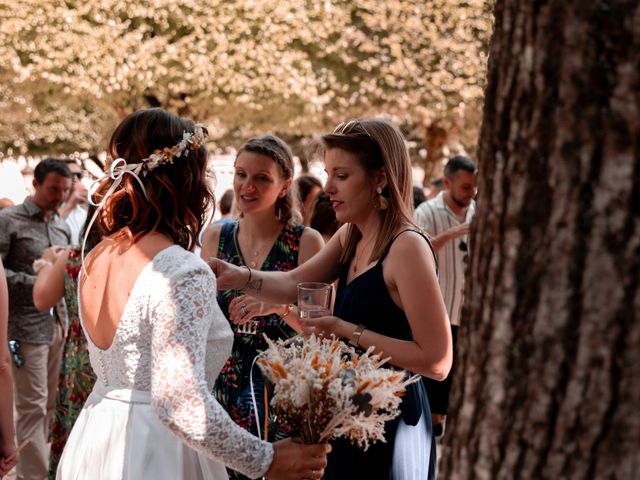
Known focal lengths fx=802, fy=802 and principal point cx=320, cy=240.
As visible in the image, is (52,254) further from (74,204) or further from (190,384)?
(74,204)

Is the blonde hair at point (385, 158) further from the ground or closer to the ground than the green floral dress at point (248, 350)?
further from the ground

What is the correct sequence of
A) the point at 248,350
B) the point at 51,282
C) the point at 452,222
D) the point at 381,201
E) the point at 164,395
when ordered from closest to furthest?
the point at 164,395 → the point at 381,201 → the point at 248,350 → the point at 51,282 → the point at 452,222

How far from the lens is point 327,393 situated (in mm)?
2174

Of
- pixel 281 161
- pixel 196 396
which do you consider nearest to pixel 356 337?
pixel 196 396

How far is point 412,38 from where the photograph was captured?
15.0 m

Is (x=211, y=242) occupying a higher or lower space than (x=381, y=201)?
lower

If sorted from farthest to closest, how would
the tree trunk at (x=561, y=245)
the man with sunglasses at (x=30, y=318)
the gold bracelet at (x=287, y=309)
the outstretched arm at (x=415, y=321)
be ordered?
the man with sunglasses at (x=30, y=318), the gold bracelet at (x=287, y=309), the outstretched arm at (x=415, y=321), the tree trunk at (x=561, y=245)

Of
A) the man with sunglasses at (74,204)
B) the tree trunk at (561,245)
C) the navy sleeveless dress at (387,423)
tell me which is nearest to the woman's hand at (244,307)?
the navy sleeveless dress at (387,423)

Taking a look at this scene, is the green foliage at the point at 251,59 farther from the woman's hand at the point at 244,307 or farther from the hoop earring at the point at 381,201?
the hoop earring at the point at 381,201

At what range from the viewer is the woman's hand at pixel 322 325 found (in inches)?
115

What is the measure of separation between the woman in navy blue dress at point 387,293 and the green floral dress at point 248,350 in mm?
846

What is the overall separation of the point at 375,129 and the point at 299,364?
116 cm

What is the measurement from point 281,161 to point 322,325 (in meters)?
1.66

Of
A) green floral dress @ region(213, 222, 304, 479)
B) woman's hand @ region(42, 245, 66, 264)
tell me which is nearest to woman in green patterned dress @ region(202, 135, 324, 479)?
green floral dress @ region(213, 222, 304, 479)
